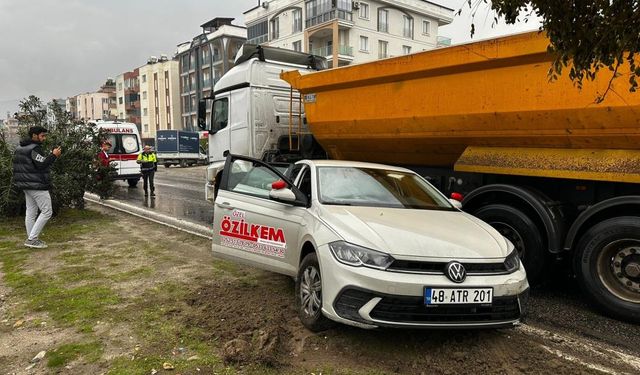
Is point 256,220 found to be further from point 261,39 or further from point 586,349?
point 261,39

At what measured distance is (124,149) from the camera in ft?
56.3

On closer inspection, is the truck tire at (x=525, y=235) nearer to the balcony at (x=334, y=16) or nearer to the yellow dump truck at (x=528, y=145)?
the yellow dump truck at (x=528, y=145)

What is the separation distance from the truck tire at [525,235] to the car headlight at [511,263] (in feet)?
4.57

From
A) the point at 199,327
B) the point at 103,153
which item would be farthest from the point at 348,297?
the point at 103,153

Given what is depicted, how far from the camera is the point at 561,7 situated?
2.65m

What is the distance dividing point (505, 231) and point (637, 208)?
129cm

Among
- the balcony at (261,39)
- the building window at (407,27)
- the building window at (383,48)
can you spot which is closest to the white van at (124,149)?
the building window at (383,48)

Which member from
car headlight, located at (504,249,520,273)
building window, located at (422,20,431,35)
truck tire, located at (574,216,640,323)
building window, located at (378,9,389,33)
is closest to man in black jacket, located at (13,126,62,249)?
car headlight, located at (504,249,520,273)

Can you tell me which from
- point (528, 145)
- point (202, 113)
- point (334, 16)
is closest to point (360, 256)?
point (528, 145)

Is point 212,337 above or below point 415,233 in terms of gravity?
below

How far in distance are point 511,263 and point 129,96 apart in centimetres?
9405

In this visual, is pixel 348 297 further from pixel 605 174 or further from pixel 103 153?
pixel 103 153

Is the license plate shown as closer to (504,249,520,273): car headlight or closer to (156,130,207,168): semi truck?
(504,249,520,273): car headlight

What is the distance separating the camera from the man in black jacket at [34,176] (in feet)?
22.5
